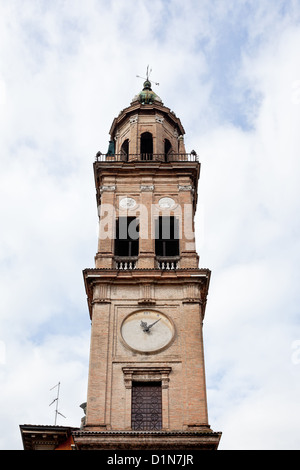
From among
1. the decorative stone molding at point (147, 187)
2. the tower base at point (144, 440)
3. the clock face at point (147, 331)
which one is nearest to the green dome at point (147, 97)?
the decorative stone molding at point (147, 187)

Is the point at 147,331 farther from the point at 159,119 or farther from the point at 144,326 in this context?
the point at 159,119

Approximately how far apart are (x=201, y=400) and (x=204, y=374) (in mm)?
1296

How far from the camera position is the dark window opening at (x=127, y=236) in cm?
3269

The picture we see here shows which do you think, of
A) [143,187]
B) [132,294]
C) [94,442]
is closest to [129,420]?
[94,442]

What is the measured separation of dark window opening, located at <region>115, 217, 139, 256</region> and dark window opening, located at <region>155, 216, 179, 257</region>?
1.06 m

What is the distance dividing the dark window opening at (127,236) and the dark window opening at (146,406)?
7.45 metres

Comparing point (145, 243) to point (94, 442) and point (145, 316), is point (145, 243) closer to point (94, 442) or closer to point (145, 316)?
point (145, 316)

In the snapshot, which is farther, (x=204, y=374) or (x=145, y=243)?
(x=145, y=243)

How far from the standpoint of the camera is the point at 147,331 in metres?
28.8

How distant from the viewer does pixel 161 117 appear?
3884cm

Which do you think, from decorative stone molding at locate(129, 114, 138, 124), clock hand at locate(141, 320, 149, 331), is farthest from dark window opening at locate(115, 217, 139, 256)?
decorative stone molding at locate(129, 114, 138, 124)

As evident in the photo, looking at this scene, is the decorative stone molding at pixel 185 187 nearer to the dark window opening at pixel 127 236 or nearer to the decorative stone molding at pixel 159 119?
the dark window opening at pixel 127 236

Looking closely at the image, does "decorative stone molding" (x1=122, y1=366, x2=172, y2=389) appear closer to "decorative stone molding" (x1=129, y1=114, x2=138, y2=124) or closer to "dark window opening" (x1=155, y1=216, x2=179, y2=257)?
"dark window opening" (x1=155, y1=216, x2=179, y2=257)

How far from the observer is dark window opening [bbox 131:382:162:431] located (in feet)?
86.3
